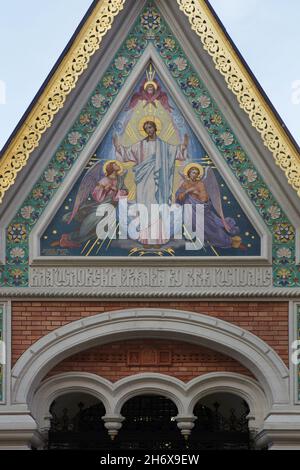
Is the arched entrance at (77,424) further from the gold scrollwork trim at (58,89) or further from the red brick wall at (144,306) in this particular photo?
the gold scrollwork trim at (58,89)

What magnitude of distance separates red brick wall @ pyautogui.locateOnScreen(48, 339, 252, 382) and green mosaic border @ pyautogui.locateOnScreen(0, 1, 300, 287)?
3.59 feet

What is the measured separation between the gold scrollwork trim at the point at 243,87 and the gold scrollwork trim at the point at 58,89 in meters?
0.92

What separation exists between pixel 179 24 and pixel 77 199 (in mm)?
2417

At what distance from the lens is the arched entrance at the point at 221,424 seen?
16.8 metres

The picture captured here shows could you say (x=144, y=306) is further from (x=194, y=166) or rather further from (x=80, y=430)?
(x=80, y=430)

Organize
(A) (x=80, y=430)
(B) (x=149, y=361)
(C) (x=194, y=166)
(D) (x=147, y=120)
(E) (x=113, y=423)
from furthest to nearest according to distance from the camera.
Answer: (A) (x=80, y=430) → (D) (x=147, y=120) → (C) (x=194, y=166) → (B) (x=149, y=361) → (E) (x=113, y=423)

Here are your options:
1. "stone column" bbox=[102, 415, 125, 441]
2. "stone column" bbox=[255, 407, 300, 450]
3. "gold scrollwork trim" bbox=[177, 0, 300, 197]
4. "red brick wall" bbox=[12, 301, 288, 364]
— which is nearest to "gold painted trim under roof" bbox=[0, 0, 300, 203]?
"gold scrollwork trim" bbox=[177, 0, 300, 197]

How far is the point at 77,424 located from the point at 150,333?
199cm

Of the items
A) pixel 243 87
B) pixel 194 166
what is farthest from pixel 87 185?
pixel 243 87

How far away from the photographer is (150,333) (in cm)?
1585

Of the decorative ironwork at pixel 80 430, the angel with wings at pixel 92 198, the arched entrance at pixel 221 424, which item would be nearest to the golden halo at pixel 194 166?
the angel with wings at pixel 92 198

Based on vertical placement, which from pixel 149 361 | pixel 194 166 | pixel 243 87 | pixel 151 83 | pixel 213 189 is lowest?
pixel 149 361

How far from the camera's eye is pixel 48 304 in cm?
1583
